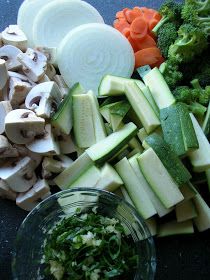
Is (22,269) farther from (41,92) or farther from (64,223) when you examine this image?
(41,92)

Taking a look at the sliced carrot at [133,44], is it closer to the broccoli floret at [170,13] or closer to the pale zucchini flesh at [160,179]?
the broccoli floret at [170,13]

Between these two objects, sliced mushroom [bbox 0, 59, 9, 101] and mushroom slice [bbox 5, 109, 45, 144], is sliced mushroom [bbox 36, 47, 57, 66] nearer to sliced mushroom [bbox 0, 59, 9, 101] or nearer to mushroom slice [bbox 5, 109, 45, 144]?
sliced mushroom [bbox 0, 59, 9, 101]

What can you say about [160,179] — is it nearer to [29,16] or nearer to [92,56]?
[92,56]

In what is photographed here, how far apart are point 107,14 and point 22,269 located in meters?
1.19

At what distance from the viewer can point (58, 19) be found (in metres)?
2.09

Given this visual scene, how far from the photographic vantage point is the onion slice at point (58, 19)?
2.06 metres

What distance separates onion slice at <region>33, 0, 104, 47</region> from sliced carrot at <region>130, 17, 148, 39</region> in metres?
0.16

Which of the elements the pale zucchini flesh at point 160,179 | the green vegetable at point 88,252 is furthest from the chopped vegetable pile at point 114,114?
the green vegetable at point 88,252

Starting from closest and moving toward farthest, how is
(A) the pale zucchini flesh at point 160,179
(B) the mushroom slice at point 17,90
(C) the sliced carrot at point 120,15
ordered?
(A) the pale zucchini flesh at point 160,179 < (B) the mushroom slice at point 17,90 < (C) the sliced carrot at point 120,15

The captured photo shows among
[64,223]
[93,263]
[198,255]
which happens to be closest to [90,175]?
[64,223]

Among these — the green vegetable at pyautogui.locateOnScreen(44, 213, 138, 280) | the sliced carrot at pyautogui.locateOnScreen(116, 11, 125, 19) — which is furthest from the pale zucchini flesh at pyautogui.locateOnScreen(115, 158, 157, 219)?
the sliced carrot at pyautogui.locateOnScreen(116, 11, 125, 19)

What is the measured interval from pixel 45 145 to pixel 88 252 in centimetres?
43

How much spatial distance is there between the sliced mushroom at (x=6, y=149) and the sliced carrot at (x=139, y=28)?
2.29 feet

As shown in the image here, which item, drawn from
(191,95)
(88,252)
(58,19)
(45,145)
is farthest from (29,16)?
(88,252)
